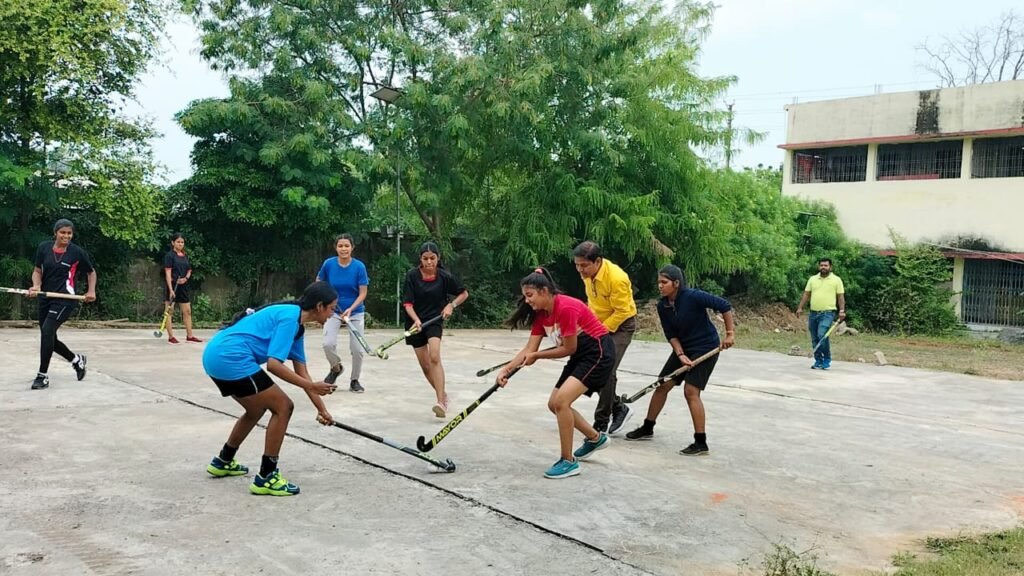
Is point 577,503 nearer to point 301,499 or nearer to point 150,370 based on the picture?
point 301,499

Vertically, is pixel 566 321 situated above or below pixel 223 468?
above

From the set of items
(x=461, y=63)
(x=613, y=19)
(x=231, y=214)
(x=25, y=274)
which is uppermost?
(x=613, y=19)

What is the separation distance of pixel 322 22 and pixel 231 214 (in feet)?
13.7

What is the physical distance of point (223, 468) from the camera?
209 inches

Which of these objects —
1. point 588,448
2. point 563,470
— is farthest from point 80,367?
point 563,470

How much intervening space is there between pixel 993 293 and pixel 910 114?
5.07m

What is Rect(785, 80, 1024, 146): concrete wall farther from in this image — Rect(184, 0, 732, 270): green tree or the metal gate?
Rect(184, 0, 732, 270): green tree

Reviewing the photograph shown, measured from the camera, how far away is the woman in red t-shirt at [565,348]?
18.4ft

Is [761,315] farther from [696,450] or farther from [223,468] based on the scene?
[223,468]

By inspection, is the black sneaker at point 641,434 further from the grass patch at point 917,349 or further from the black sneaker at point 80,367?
the grass patch at point 917,349

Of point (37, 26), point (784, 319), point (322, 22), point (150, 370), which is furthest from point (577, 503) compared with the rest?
point (784, 319)

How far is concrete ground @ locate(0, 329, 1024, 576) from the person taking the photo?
4098 millimetres

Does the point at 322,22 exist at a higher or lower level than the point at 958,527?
higher

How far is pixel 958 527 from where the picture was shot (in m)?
4.87
